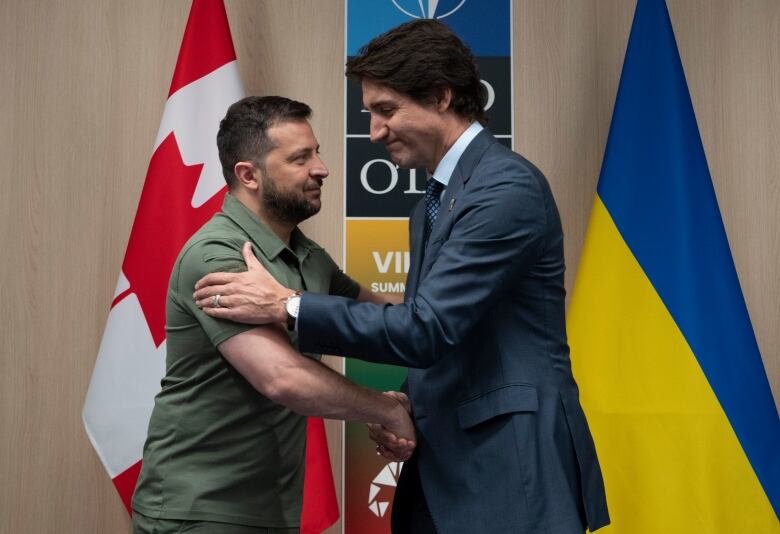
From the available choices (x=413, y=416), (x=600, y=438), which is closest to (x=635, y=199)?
(x=600, y=438)

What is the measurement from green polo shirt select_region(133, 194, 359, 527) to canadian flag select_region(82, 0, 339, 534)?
0.96m

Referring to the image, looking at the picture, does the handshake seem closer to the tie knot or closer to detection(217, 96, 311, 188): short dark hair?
the tie knot

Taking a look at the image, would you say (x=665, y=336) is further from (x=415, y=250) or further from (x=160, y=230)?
(x=160, y=230)

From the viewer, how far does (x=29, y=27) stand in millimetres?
3184

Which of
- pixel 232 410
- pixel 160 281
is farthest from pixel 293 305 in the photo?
pixel 160 281

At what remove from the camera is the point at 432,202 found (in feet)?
6.43

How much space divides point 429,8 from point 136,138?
3.82ft

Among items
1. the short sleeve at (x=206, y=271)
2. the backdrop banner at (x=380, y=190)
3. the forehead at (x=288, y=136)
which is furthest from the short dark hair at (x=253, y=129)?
the backdrop banner at (x=380, y=190)

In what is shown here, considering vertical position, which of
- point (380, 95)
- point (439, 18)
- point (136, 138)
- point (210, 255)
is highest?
point (439, 18)

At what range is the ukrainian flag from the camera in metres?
2.69

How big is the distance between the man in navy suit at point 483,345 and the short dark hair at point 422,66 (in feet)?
0.61

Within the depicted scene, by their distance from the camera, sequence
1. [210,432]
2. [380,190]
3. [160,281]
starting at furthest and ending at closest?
[380,190] → [160,281] → [210,432]

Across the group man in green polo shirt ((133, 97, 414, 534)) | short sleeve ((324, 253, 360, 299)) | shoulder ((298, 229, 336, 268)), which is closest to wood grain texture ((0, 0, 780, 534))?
short sleeve ((324, 253, 360, 299))

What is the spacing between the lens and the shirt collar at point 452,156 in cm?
193
